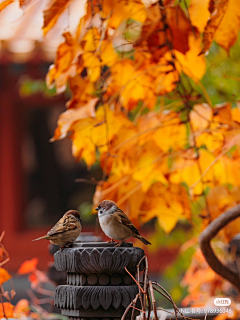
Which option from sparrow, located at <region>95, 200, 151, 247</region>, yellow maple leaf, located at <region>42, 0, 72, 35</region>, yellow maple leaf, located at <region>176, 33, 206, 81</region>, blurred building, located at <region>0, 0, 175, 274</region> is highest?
yellow maple leaf, located at <region>42, 0, 72, 35</region>

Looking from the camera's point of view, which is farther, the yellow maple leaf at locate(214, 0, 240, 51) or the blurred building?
the blurred building

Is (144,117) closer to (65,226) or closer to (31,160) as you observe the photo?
(65,226)

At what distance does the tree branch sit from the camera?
1.32 metres

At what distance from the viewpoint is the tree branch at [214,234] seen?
1.32 meters

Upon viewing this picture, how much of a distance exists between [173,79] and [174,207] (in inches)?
22.1

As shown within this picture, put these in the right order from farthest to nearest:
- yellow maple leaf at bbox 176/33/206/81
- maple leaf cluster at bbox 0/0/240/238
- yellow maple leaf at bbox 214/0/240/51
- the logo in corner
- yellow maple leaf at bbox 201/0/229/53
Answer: the logo in corner, yellow maple leaf at bbox 176/33/206/81, maple leaf cluster at bbox 0/0/240/238, yellow maple leaf at bbox 214/0/240/51, yellow maple leaf at bbox 201/0/229/53

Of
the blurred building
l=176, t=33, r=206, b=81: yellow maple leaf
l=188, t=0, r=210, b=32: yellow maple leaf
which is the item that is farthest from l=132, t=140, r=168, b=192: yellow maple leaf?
the blurred building

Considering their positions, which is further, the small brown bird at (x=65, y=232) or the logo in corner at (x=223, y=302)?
the logo in corner at (x=223, y=302)

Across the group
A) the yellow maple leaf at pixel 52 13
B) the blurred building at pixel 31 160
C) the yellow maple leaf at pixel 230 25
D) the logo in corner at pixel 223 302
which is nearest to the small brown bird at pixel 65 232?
the yellow maple leaf at pixel 52 13

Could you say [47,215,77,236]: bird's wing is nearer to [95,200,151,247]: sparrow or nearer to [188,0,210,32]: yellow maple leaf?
[95,200,151,247]: sparrow

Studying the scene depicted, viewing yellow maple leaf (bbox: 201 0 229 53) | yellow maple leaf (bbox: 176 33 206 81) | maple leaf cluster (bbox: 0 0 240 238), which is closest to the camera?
yellow maple leaf (bbox: 201 0 229 53)

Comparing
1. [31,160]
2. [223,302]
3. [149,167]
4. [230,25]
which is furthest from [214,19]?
[31,160]

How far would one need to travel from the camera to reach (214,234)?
137 centimetres

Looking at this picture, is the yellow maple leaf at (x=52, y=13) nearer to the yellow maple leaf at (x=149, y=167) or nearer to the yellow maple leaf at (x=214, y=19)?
the yellow maple leaf at (x=214, y=19)
